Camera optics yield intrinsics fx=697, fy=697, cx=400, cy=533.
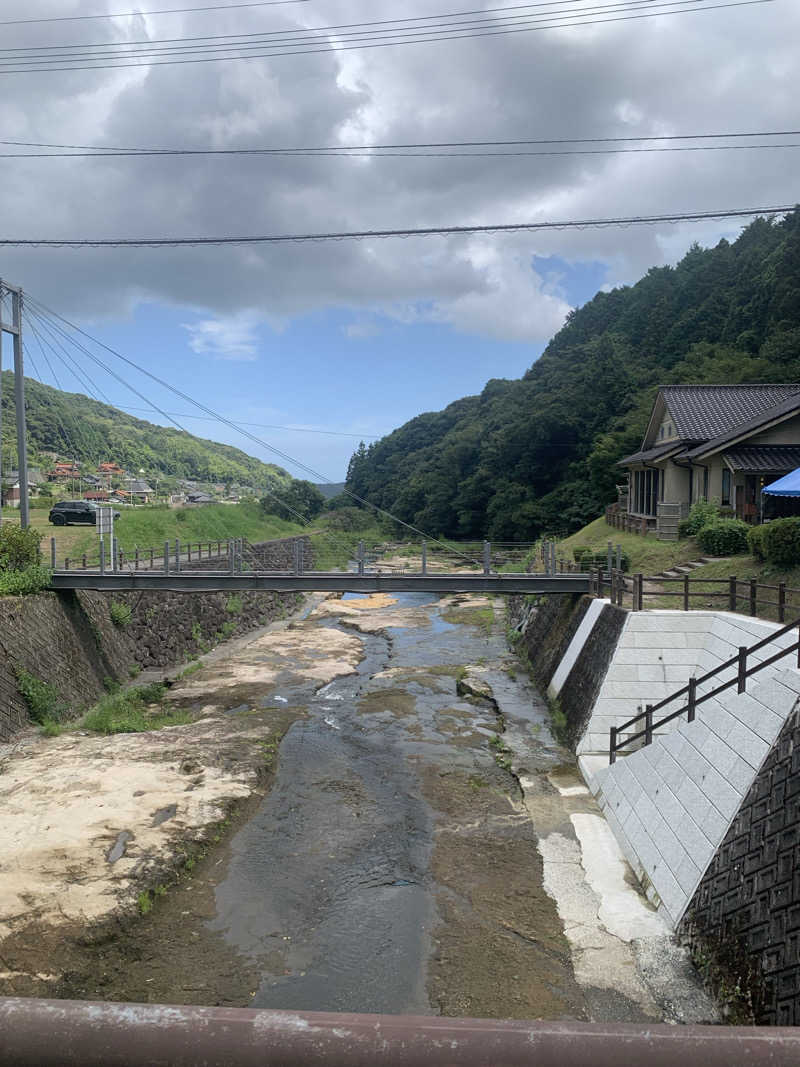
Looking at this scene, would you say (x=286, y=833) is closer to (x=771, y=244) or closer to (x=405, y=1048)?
(x=405, y=1048)

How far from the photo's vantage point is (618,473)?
157 feet

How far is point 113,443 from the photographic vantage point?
3457 inches

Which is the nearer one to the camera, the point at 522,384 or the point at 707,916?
the point at 707,916

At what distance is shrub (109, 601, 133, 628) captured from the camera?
84.6 feet

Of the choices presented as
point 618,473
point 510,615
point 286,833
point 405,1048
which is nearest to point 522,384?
point 618,473

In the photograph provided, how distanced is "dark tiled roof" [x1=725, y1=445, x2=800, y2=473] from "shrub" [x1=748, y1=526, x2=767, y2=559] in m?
6.28

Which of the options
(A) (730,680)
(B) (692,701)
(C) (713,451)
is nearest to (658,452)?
(C) (713,451)

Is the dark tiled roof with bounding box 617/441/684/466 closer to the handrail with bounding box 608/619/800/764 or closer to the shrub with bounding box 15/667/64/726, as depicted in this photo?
the handrail with bounding box 608/619/800/764

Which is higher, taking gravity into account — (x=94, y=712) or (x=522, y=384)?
(x=522, y=384)

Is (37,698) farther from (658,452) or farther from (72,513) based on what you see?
(658,452)

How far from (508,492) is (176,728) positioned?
154 feet

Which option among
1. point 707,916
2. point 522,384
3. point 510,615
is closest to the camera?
point 707,916

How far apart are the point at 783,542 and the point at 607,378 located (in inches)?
1757

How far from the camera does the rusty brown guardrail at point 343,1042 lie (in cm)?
114
